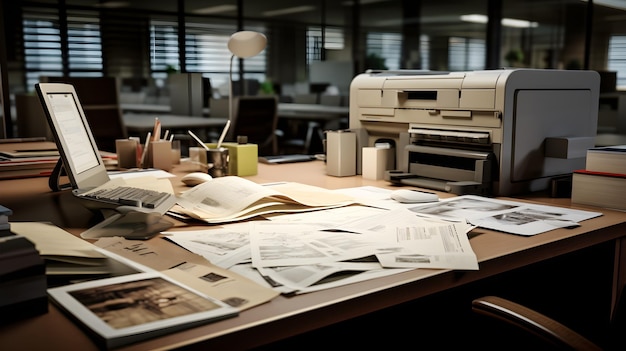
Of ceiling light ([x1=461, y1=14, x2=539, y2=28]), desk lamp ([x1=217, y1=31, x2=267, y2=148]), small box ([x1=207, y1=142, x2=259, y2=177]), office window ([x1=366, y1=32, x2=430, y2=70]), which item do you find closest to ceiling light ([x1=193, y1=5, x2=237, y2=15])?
office window ([x1=366, y1=32, x2=430, y2=70])

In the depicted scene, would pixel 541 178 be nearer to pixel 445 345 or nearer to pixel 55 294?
pixel 445 345

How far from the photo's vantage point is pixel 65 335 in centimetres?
78

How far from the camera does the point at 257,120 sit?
4.80 metres

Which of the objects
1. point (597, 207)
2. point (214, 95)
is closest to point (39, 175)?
point (597, 207)

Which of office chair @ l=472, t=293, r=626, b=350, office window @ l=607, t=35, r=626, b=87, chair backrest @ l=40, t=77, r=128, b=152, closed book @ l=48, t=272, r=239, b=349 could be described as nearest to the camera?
closed book @ l=48, t=272, r=239, b=349

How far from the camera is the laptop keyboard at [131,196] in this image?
137 cm

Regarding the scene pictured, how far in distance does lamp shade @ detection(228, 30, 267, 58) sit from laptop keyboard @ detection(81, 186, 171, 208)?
1.16m

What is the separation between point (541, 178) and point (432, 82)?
0.47m

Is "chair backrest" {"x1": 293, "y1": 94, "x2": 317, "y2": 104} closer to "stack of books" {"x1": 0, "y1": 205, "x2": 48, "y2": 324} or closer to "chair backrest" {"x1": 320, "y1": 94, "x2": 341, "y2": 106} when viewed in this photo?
"chair backrest" {"x1": 320, "y1": 94, "x2": 341, "y2": 106}

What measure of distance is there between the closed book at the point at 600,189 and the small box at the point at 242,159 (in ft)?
3.63

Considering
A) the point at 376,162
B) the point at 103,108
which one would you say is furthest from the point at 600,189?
the point at 103,108

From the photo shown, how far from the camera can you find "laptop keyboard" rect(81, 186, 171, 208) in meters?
1.37

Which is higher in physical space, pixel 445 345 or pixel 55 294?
pixel 55 294

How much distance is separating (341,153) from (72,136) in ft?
3.06
